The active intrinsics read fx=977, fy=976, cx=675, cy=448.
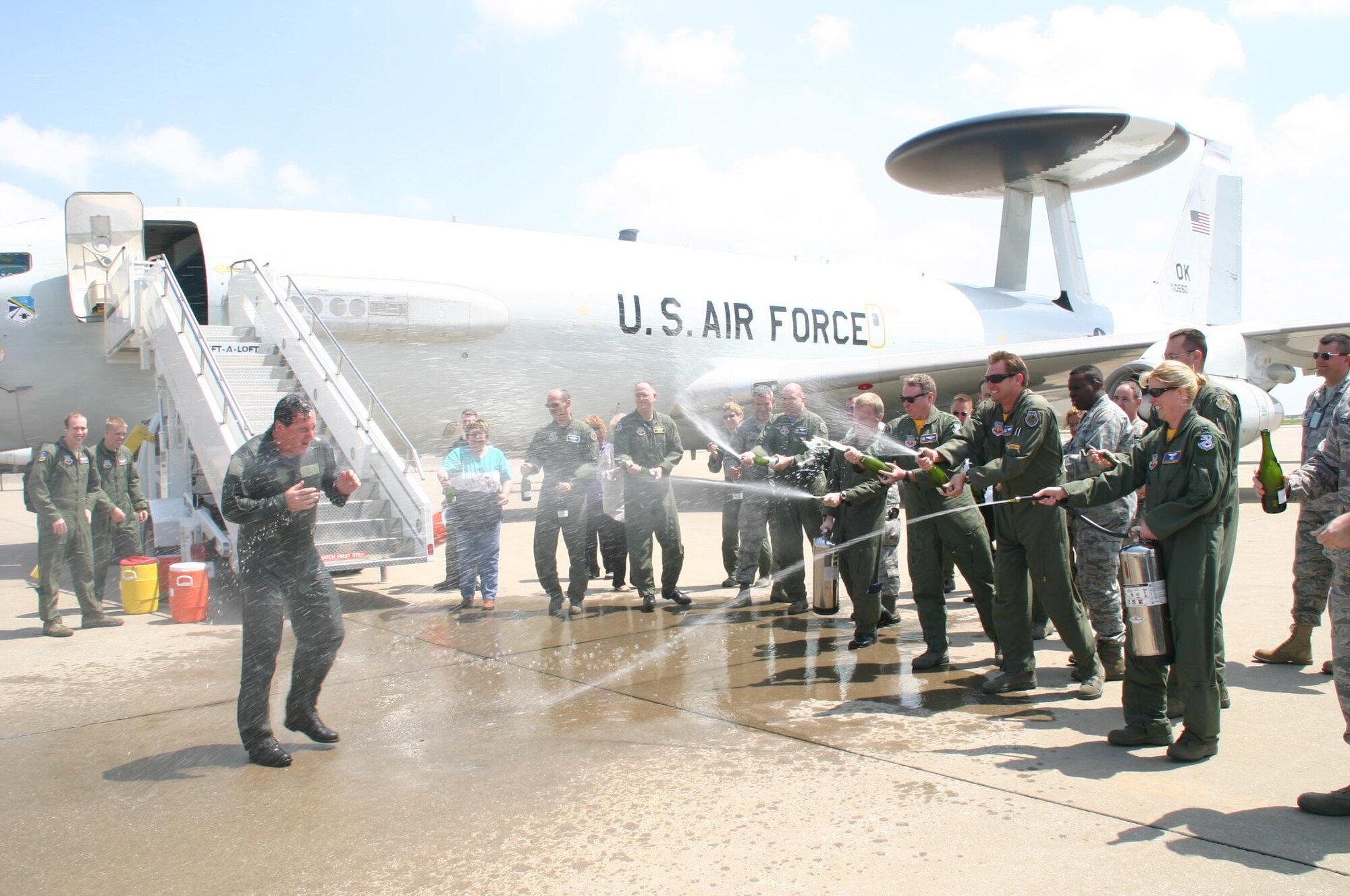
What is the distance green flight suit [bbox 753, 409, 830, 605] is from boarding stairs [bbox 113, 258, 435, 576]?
2.90 meters

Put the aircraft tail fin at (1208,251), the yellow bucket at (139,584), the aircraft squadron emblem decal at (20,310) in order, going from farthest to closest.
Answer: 1. the aircraft tail fin at (1208,251)
2. the aircraft squadron emblem decal at (20,310)
3. the yellow bucket at (139,584)

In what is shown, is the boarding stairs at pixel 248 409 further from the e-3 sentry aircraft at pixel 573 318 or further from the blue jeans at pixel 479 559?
the e-3 sentry aircraft at pixel 573 318

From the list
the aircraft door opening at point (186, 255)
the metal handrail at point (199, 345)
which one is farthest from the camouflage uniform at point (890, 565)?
the aircraft door opening at point (186, 255)

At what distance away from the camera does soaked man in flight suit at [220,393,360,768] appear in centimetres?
434

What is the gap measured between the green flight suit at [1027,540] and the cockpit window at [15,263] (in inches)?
371

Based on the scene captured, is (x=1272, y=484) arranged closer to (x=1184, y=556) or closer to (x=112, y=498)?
(x=1184, y=556)

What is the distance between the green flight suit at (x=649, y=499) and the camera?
7785mm

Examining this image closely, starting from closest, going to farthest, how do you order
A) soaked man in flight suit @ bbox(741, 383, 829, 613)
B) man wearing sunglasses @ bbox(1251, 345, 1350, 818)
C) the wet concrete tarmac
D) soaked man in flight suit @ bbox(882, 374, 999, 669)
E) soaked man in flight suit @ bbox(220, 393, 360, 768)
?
1. the wet concrete tarmac
2. man wearing sunglasses @ bbox(1251, 345, 1350, 818)
3. soaked man in flight suit @ bbox(220, 393, 360, 768)
4. soaked man in flight suit @ bbox(882, 374, 999, 669)
5. soaked man in flight suit @ bbox(741, 383, 829, 613)

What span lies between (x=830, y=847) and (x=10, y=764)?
141 inches

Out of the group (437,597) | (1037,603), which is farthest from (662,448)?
(1037,603)

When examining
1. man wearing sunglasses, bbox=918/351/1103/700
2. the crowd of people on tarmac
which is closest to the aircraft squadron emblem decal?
the crowd of people on tarmac

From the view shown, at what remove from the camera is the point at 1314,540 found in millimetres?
5469

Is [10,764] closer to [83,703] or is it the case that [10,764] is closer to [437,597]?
[83,703]

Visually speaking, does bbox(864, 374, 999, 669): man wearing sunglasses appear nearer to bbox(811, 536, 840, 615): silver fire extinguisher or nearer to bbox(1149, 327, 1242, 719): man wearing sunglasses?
bbox(811, 536, 840, 615): silver fire extinguisher
